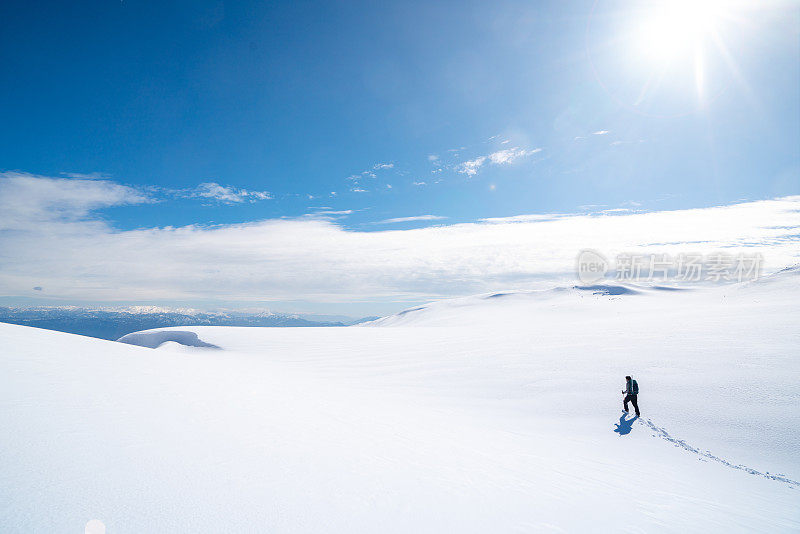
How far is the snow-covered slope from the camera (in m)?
4.02

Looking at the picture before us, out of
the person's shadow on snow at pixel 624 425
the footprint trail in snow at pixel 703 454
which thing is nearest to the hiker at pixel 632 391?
the person's shadow on snow at pixel 624 425

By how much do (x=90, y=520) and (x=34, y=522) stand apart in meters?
0.40

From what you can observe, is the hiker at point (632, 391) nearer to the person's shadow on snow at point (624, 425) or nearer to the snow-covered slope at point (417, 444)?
the person's shadow on snow at point (624, 425)

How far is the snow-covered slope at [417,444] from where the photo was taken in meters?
4.02

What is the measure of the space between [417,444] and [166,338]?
146 feet

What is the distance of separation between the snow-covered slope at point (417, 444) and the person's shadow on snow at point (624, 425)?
0.06 metres

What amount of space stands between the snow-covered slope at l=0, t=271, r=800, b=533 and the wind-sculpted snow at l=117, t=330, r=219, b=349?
922 inches

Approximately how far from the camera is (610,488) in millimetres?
6488

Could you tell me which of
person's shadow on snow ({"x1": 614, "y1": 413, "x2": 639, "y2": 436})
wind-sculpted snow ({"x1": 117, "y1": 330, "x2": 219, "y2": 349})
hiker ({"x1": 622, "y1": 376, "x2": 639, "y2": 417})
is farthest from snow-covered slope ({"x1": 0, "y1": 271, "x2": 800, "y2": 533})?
wind-sculpted snow ({"x1": 117, "y1": 330, "x2": 219, "y2": 349})

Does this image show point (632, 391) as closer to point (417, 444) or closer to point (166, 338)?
point (417, 444)

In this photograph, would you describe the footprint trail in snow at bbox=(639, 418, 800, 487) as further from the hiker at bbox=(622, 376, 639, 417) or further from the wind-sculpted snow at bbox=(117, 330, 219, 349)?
the wind-sculpted snow at bbox=(117, 330, 219, 349)

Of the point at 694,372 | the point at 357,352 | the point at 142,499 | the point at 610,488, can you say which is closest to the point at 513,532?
the point at 610,488

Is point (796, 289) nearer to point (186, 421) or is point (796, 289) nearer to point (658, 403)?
point (658, 403)

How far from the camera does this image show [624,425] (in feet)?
35.0
